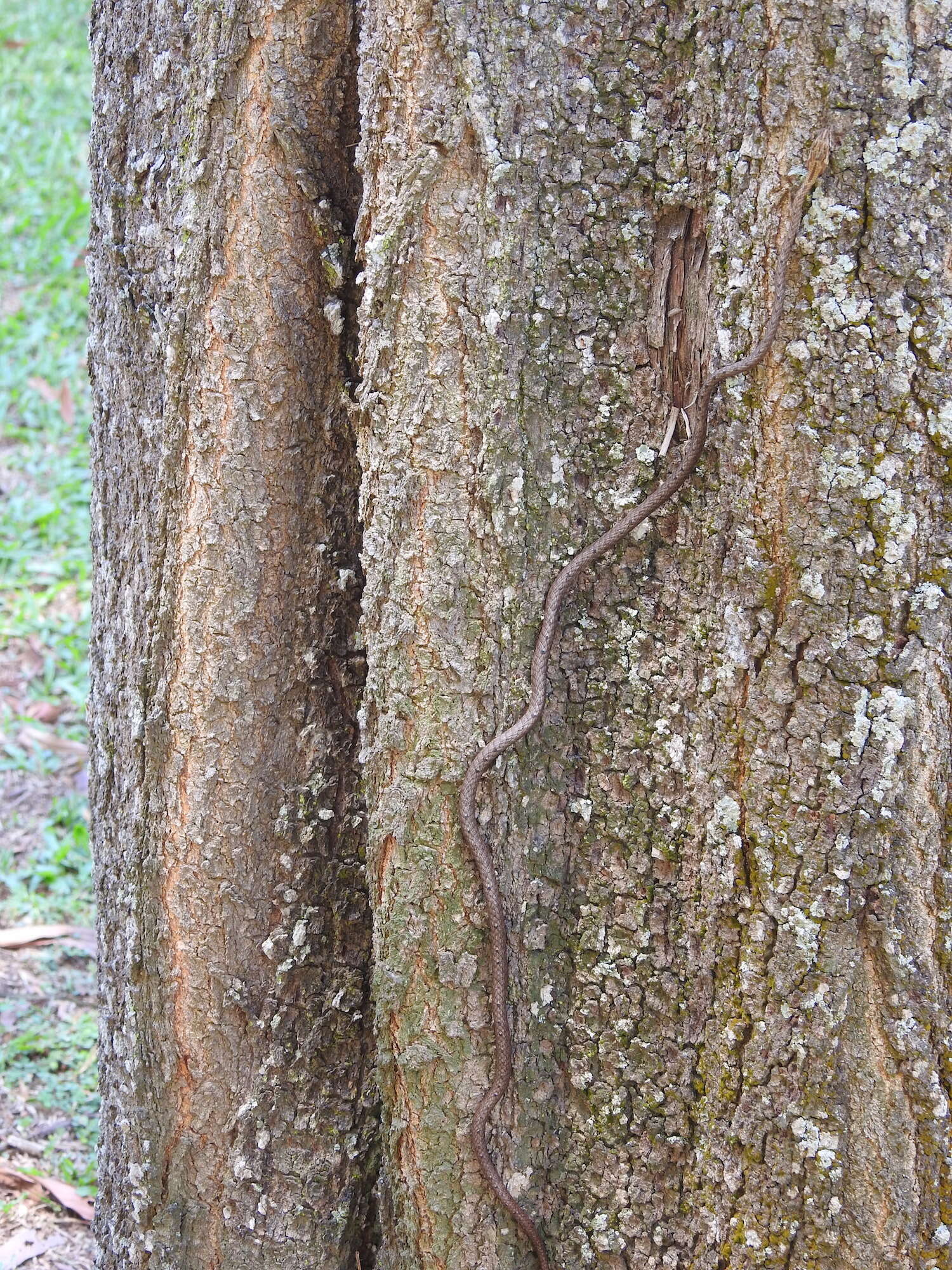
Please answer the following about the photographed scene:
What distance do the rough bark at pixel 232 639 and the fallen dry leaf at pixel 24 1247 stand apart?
57cm

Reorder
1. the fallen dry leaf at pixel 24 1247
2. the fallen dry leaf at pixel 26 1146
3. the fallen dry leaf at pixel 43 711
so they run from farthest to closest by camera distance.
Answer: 1. the fallen dry leaf at pixel 43 711
2. the fallen dry leaf at pixel 26 1146
3. the fallen dry leaf at pixel 24 1247

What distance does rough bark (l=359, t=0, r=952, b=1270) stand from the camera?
4.55 ft

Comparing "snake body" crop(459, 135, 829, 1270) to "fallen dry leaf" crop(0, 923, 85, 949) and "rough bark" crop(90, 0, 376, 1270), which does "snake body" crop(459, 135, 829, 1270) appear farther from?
"fallen dry leaf" crop(0, 923, 85, 949)

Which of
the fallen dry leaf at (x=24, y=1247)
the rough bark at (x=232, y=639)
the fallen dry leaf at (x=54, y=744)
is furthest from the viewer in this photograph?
the fallen dry leaf at (x=54, y=744)

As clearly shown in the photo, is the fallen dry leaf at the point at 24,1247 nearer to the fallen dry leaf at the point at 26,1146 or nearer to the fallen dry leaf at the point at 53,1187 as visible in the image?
the fallen dry leaf at the point at 53,1187

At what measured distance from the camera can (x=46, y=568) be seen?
14.2ft

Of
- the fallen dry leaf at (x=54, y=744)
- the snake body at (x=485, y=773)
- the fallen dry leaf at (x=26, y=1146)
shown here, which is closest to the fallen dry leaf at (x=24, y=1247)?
the fallen dry leaf at (x=26, y=1146)

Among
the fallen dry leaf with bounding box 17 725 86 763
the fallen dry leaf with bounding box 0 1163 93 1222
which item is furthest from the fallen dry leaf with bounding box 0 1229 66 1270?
the fallen dry leaf with bounding box 17 725 86 763

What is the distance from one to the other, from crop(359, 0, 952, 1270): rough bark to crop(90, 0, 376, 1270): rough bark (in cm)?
15

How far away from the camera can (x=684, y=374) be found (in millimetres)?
1523

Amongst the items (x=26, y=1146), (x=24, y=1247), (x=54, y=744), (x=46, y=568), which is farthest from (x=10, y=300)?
(x=24, y=1247)

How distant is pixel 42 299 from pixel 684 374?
4.91 meters

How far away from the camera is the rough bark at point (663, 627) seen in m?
1.39

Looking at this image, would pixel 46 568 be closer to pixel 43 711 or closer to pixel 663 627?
pixel 43 711
